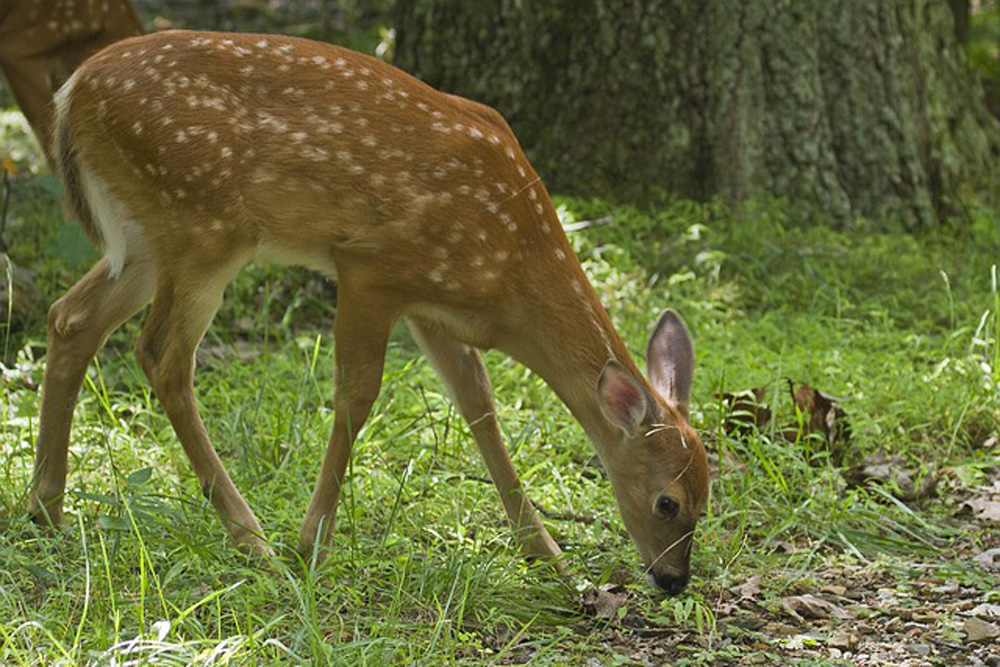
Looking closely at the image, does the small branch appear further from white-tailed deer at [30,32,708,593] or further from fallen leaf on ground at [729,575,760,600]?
fallen leaf on ground at [729,575,760,600]

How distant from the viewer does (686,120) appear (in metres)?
7.20

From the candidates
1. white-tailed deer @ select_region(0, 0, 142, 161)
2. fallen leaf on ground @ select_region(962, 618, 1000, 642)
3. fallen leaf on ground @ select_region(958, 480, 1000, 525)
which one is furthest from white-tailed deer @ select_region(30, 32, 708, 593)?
white-tailed deer @ select_region(0, 0, 142, 161)

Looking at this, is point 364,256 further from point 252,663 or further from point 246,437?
point 252,663

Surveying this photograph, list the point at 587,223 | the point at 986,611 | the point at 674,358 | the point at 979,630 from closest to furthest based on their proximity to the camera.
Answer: the point at 979,630 < the point at 986,611 < the point at 674,358 < the point at 587,223

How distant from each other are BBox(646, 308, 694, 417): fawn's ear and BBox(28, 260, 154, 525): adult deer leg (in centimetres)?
159

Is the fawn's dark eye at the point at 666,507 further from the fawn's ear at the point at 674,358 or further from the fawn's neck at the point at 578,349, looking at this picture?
the fawn's ear at the point at 674,358

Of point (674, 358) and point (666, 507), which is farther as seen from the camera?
point (674, 358)

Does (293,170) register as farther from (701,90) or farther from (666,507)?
(701,90)

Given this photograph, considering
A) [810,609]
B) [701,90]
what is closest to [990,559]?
[810,609]

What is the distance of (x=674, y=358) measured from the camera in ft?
14.3

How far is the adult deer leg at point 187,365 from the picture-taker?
4133 millimetres

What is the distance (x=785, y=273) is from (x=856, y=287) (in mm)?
350

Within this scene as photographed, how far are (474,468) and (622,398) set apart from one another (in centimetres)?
88

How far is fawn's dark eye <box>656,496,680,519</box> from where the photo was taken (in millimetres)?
4125
